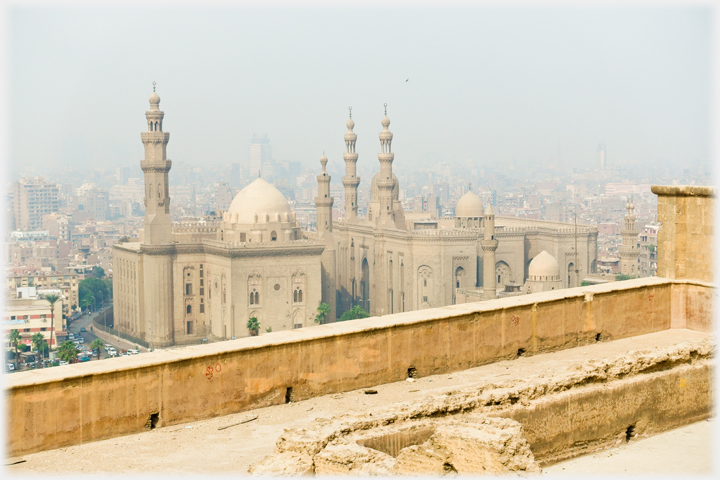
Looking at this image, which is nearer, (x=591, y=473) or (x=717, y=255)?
(x=591, y=473)

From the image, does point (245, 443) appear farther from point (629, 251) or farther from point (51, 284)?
point (51, 284)

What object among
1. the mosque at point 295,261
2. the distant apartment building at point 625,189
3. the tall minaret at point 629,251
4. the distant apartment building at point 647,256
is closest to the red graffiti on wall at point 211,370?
the mosque at point 295,261

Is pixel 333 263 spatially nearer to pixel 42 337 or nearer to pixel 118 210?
pixel 42 337

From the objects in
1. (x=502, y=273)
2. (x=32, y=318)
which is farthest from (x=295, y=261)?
(x=32, y=318)

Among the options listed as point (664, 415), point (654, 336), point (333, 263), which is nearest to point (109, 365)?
point (664, 415)

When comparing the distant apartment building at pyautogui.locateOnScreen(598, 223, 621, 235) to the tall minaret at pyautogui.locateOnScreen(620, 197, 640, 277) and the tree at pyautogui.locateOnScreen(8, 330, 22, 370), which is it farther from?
the tree at pyautogui.locateOnScreen(8, 330, 22, 370)

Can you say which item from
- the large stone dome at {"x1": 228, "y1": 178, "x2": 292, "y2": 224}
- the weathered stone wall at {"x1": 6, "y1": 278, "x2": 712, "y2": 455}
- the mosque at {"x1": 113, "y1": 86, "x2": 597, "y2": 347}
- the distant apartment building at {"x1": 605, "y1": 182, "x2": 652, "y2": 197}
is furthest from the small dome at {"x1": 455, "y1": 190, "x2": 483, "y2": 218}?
the distant apartment building at {"x1": 605, "y1": 182, "x2": 652, "y2": 197}
